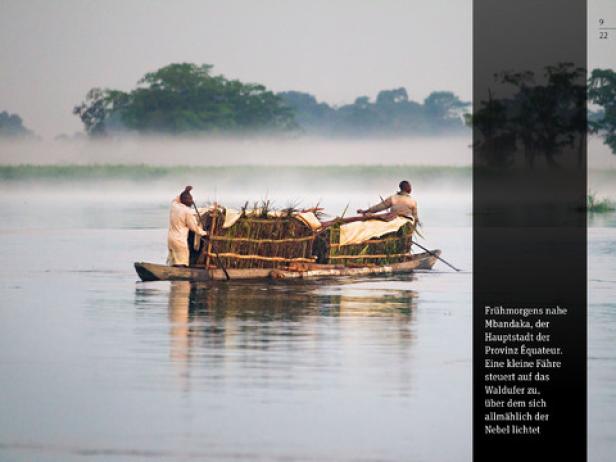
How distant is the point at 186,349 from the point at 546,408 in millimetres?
2634

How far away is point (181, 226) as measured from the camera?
43.5ft

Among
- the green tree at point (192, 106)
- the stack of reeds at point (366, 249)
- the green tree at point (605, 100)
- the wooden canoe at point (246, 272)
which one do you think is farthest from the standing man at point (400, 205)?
the green tree at point (192, 106)

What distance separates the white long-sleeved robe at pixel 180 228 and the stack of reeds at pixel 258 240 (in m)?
0.23

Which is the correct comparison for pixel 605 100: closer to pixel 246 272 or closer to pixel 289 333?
pixel 246 272

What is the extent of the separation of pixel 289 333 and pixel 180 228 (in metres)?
3.03

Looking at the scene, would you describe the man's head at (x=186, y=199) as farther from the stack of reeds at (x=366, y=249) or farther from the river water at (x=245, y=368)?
the stack of reeds at (x=366, y=249)

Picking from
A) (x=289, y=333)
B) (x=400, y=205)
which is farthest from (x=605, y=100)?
(x=289, y=333)

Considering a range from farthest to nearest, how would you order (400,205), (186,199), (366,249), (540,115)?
(540,115) < (400,205) < (366,249) < (186,199)

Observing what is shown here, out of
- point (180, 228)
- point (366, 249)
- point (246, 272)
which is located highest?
point (180, 228)

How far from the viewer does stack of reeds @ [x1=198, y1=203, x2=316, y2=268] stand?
13531mm

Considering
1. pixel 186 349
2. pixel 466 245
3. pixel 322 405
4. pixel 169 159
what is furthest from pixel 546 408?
pixel 169 159

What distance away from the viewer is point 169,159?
3834 cm

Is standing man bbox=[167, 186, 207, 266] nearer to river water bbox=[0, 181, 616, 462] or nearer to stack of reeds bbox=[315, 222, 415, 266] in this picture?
river water bbox=[0, 181, 616, 462]

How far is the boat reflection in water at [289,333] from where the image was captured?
29.2ft
